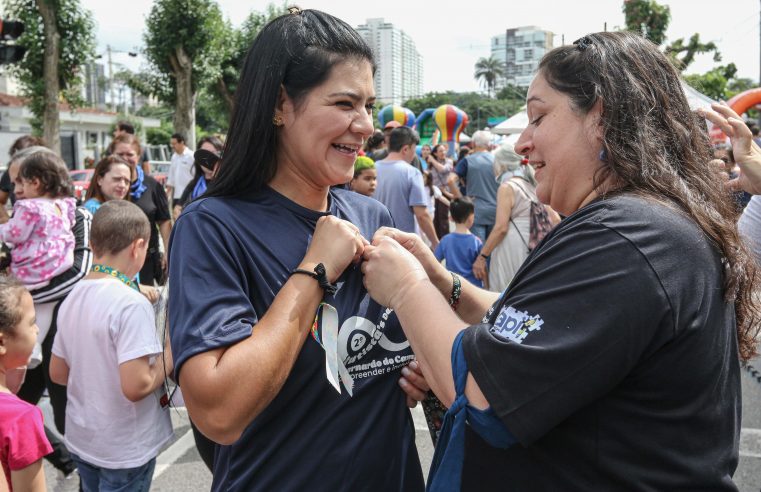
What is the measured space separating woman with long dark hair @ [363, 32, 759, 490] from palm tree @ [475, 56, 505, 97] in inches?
4814

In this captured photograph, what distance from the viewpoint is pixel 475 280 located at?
235 inches

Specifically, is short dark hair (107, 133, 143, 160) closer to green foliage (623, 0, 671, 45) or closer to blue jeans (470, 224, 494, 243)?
blue jeans (470, 224, 494, 243)

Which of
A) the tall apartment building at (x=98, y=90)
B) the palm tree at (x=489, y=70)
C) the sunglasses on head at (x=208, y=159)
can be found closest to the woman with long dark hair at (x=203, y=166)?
the sunglasses on head at (x=208, y=159)

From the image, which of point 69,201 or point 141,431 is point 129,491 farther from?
point 69,201

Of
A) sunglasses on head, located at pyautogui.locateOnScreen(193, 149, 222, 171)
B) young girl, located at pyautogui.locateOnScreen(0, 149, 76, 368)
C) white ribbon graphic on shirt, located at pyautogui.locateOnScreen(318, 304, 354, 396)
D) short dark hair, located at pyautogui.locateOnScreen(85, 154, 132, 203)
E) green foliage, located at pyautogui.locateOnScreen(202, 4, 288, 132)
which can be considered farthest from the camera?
green foliage, located at pyautogui.locateOnScreen(202, 4, 288, 132)

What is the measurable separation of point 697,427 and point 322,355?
79 centimetres

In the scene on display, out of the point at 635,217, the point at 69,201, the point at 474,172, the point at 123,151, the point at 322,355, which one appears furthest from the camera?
the point at 474,172

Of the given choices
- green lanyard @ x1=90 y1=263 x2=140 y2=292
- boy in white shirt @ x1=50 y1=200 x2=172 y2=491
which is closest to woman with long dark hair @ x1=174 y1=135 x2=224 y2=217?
green lanyard @ x1=90 y1=263 x2=140 y2=292

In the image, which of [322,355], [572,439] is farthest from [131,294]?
[572,439]

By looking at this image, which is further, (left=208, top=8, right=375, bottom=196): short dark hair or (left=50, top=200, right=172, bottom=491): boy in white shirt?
(left=50, top=200, right=172, bottom=491): boy in white shirt

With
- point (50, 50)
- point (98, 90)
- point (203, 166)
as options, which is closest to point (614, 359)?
point (203, 166)

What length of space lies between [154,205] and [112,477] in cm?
350

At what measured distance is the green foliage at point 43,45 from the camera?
16266mm

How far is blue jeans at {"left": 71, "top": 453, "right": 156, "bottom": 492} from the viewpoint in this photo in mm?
2760
